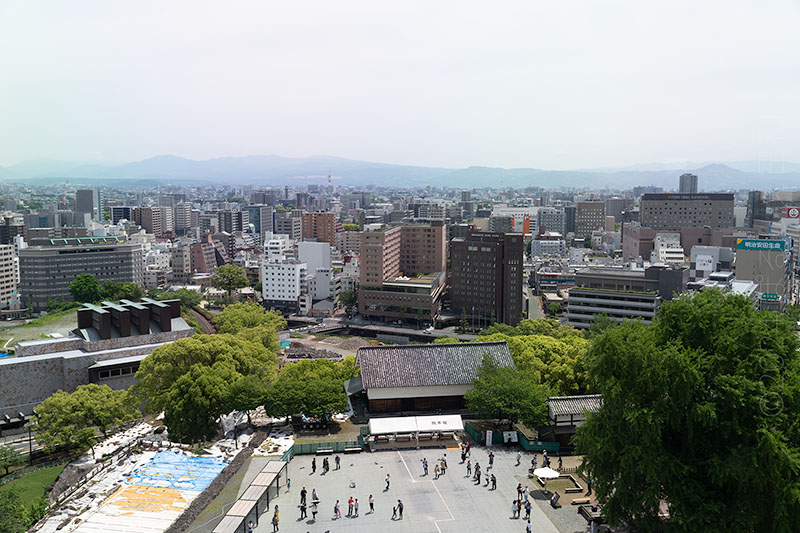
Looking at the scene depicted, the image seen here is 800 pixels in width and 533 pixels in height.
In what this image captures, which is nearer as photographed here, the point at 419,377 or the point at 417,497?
the point at 417,497

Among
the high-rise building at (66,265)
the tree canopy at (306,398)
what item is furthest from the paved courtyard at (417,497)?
the high-rise building at (66,265)

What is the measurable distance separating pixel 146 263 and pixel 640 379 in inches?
3610

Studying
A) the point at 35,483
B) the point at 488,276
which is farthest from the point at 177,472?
the point at 488,276

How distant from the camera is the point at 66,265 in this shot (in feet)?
244

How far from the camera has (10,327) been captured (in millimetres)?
60969

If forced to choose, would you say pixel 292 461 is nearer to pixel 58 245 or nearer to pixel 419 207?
pixel 58 245

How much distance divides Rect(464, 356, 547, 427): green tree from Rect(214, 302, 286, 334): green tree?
27298mm

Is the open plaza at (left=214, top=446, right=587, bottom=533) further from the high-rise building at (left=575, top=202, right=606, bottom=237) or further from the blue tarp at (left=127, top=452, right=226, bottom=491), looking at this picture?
the high-rise building at (left=575, top=202, right=606, bottom=237)

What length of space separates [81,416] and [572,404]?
71.4ft

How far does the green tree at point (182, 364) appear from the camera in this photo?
28344mm

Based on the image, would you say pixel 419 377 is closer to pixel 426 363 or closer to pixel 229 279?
pixel 426 363

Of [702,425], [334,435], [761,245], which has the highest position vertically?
[761,245]

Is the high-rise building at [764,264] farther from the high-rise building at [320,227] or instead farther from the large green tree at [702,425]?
the high-rise building at [320,227]

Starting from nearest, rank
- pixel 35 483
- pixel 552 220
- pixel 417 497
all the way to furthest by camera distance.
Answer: pixel 417 497
pixel 35 483
pixel 552 220
